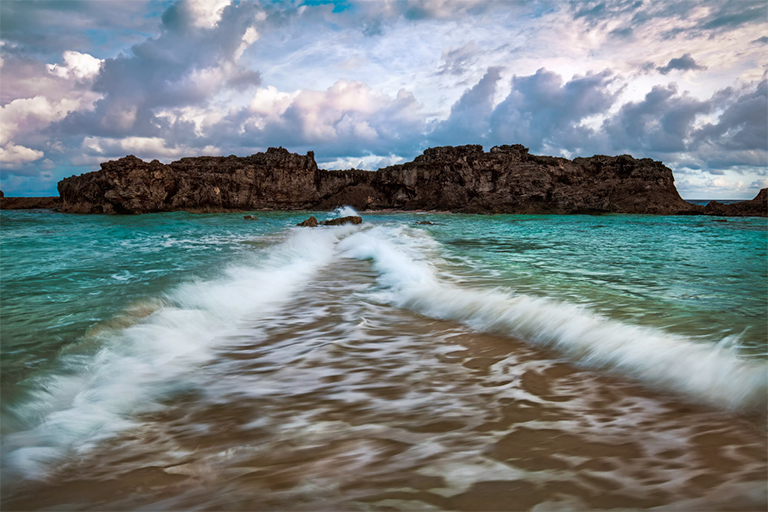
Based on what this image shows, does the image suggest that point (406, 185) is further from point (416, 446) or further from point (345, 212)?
point (416, 446)

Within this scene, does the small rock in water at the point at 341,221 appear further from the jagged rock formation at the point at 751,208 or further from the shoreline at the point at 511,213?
the jagged rock formation at the point at 751,208

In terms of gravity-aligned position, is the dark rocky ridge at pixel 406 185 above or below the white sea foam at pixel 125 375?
above

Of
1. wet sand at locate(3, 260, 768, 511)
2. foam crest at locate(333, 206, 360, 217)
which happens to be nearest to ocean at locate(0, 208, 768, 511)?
wet sand at locate(3, 260, 768, 511)

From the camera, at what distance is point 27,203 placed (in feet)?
261

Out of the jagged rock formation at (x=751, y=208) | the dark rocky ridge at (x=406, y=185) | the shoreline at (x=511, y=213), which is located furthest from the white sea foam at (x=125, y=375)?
the jagged rock formation at (x=751, y=208)

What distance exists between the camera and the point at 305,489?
174 cm

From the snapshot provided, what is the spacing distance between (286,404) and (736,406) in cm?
287

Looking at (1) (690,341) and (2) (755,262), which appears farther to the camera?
(2) (755,262)

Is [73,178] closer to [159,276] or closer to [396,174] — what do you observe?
[396,174]

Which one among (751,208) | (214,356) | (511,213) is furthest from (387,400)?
(751,208)

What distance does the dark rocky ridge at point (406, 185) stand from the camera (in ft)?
179

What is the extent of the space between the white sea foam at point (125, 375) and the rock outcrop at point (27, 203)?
94425mm

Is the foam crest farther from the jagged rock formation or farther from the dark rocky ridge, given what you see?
the jagged rock formation

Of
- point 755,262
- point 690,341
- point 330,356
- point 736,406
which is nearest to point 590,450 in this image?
point 736,406
